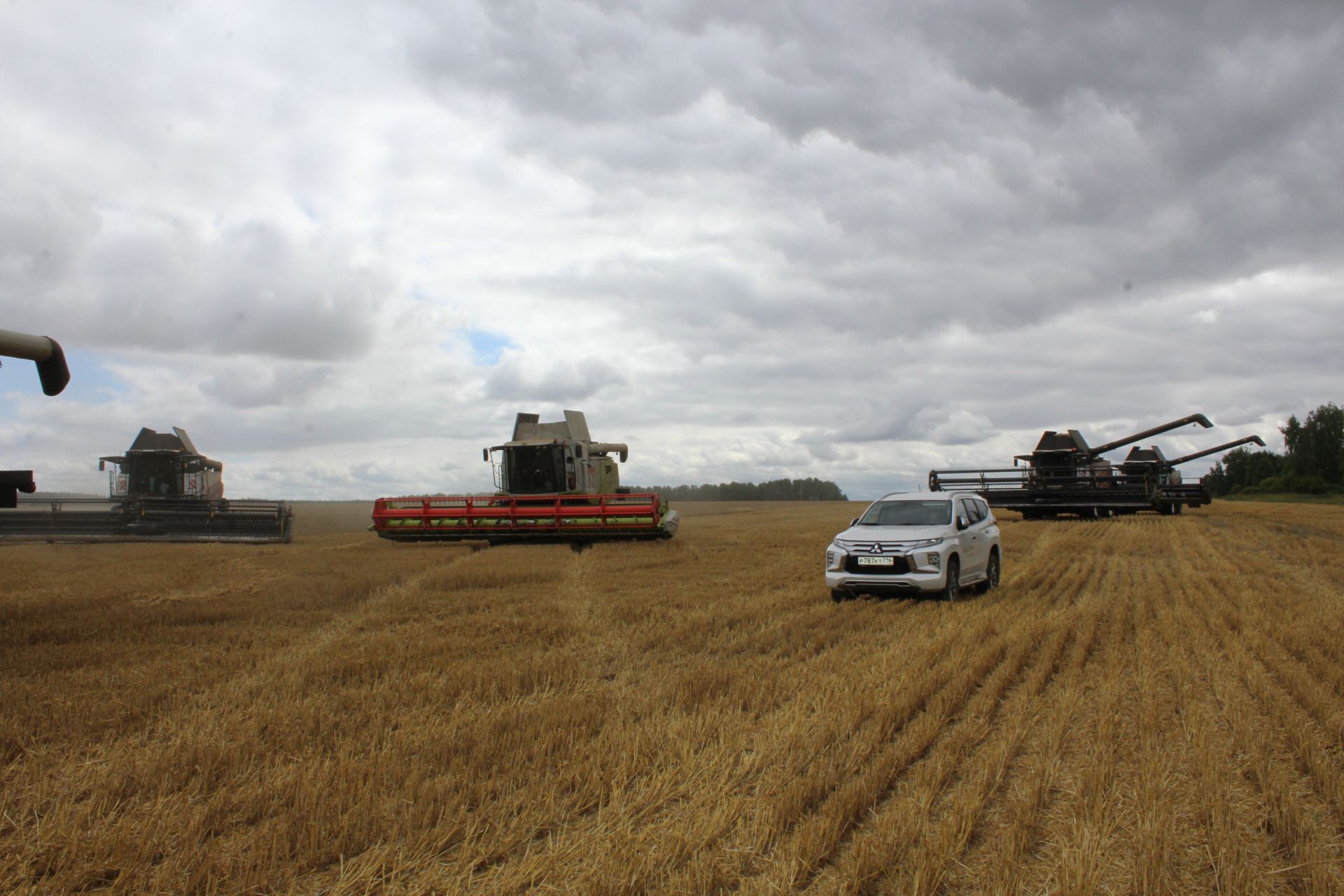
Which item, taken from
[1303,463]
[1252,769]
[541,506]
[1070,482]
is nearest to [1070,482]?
[1070,482]

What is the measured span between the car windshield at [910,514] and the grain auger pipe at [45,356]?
10.8m

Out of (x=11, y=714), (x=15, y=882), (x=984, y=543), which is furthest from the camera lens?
(x=984, y=543)

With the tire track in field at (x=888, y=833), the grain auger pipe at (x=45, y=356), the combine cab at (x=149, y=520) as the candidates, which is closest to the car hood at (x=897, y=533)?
the tire track in field at (x=888, y=833)

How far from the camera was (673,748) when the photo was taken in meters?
5.36

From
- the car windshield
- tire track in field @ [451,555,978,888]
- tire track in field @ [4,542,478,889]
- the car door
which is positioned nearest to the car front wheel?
the car door

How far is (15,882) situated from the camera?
3.64 meters

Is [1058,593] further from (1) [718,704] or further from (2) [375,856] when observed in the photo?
(2) [375,856]

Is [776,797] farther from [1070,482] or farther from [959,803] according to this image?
[1070,482]

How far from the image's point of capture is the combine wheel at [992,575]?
14.4 metres

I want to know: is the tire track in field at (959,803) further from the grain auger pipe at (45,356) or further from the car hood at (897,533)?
the grain auger pipe at (45,356)

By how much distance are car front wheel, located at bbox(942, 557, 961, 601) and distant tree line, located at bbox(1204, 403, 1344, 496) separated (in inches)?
3807

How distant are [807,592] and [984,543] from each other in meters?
3.29

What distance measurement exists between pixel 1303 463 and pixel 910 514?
114m

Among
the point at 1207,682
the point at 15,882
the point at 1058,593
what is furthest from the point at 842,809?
the point at 1058,593
